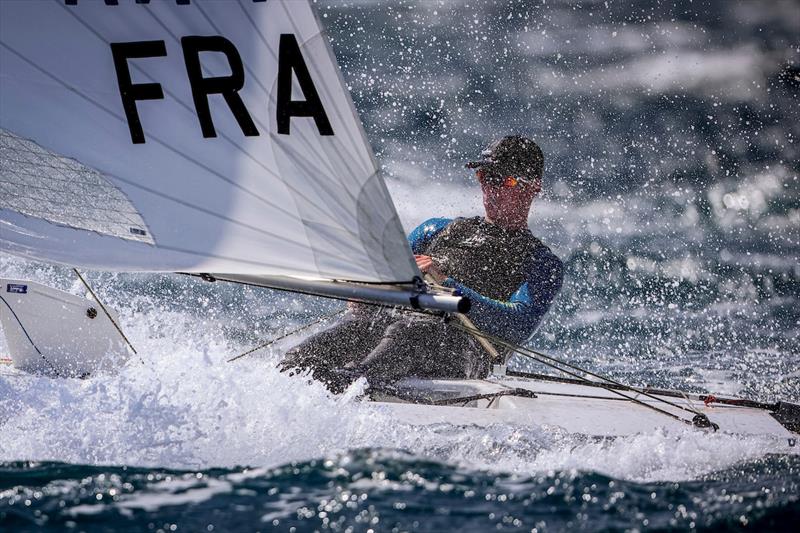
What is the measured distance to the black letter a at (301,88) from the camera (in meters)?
3.09

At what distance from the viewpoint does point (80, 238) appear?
3.55 m

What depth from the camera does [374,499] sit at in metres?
2.60

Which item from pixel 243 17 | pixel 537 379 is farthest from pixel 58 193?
pixel 537 379

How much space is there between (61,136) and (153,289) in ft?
18.0

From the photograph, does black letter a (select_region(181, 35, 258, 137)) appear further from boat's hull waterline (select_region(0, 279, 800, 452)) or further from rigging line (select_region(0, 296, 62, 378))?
rigging line (select_region(0, 296, 62, 378))

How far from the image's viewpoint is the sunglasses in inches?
175

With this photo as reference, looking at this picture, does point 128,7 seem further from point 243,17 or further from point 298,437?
point 298,437

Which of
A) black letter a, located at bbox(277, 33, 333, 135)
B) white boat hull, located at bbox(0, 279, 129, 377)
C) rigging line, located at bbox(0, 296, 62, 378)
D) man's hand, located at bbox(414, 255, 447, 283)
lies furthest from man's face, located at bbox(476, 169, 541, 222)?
rigging line, located at bbox(0, 296, 62, 378)

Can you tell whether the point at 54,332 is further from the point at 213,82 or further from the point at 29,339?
the point at 213,82

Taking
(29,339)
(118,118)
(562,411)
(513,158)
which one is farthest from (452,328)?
(29,339)

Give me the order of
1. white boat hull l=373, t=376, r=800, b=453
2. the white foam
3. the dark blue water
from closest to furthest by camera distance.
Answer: the dark blue water → the white foam → white boat hull l=373, t=376, r=800, b=453

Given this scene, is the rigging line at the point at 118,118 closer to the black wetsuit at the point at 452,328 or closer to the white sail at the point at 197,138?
the white sail at the point at 197,138

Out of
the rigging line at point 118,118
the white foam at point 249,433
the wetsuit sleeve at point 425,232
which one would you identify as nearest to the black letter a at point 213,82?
the rigging line at point 118,118

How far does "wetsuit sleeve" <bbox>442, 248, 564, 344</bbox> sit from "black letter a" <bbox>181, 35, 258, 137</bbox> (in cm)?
123
